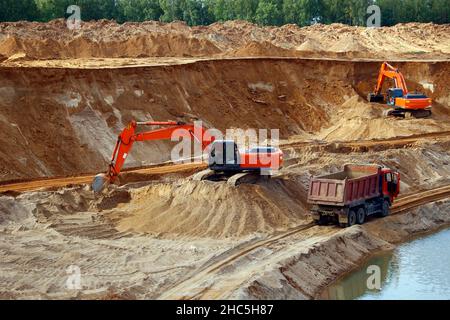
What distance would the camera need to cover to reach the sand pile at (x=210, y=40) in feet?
192

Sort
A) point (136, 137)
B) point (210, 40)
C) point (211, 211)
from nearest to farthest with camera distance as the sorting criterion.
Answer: point (211, 211) < point (136, 137) < point (210, 40)

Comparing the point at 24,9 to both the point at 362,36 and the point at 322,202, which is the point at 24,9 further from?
the point at 322,202

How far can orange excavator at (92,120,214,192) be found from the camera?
29.9m

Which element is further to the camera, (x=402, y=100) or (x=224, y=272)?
(x=402, y=100)

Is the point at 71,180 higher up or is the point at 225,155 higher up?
the point at 225,155

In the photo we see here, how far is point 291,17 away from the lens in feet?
346

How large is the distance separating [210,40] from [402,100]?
24.1 meters

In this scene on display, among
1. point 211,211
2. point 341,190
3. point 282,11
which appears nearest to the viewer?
point 341,190

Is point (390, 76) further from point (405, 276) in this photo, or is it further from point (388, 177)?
point (405, 276)

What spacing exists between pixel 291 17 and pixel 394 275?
274 feet

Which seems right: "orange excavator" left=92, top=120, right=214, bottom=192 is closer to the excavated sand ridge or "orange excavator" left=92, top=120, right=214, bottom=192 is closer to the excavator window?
the excavated sand ridge

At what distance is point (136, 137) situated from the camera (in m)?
30.6

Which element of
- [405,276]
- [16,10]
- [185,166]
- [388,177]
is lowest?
[405,276]

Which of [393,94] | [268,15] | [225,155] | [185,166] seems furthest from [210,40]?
[225,155]
